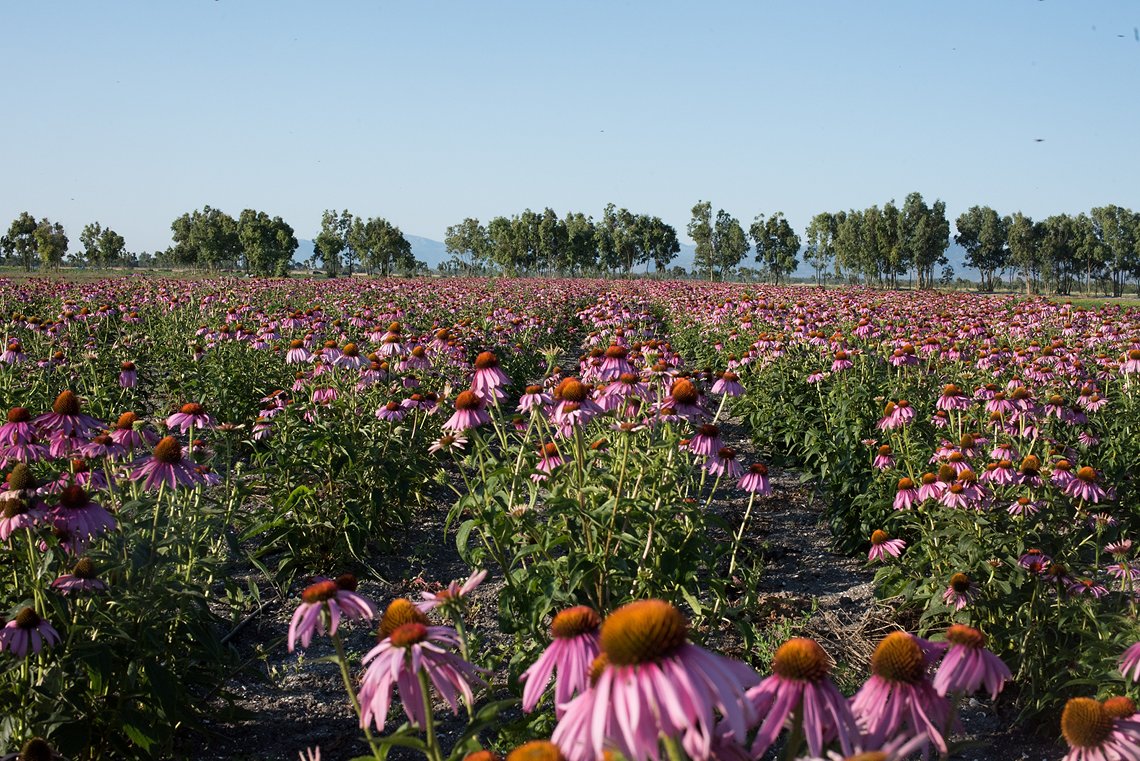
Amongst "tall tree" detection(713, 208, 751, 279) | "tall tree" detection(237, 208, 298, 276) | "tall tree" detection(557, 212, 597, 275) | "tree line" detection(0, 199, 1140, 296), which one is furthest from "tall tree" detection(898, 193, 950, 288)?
"tall tree" detection(237, 208, 298, 276)

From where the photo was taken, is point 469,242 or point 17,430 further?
point 469,242

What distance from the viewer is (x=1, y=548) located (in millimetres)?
3012

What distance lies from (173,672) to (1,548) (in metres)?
0.84

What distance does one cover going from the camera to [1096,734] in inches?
52.3

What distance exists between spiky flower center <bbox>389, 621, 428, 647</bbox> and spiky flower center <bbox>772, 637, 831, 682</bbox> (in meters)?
0.65

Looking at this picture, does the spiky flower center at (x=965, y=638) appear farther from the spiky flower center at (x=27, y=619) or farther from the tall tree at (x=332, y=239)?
the tall tree at (x=332, y=239)

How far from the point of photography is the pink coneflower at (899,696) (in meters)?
1.28

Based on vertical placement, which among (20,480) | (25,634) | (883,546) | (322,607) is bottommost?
(883,546)

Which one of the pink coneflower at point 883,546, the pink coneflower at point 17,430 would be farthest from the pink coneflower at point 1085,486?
the pink coneflower at point 17,430

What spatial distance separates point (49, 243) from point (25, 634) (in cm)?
4928

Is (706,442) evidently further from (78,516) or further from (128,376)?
(128,376)

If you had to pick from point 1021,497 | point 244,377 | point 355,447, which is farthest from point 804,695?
point 244,377

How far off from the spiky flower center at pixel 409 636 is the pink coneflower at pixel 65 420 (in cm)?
261

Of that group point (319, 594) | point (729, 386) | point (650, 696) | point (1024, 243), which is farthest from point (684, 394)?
point (1024, 243)
